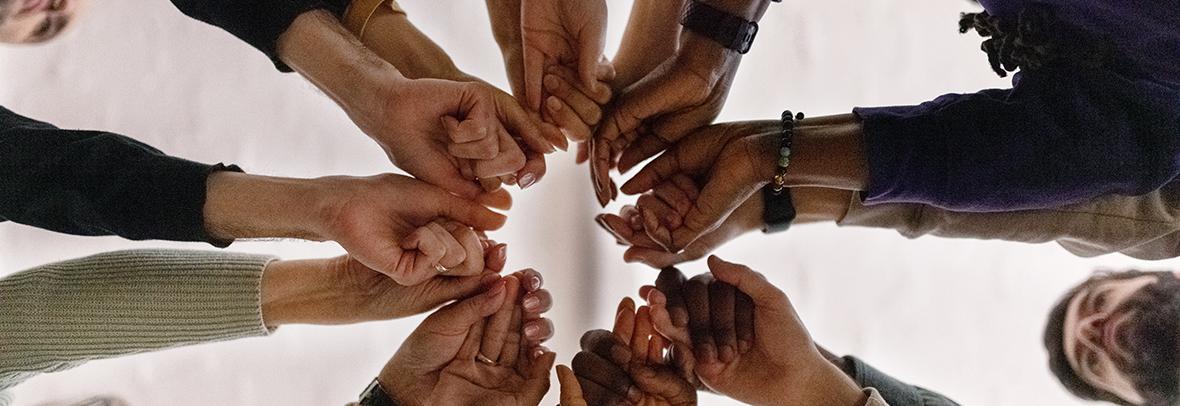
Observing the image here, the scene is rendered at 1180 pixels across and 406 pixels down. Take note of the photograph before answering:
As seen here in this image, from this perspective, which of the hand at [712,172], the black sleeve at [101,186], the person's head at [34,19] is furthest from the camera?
the person's head at [34,19]

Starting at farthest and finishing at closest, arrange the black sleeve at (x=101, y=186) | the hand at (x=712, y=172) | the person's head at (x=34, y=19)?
the person's head at (x=34, y=19)
the hand at (x=712, y=172)
the black sleeve at (x=101, y=186)

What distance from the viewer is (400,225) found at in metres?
0.85

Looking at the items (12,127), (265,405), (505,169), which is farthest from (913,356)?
(12,127)

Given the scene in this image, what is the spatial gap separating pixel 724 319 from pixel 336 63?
21.0 inches

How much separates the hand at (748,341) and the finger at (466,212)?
8.7 inches

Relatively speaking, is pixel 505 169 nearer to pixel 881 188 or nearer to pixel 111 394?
pixel 881 188

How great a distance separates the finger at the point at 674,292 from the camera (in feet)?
3.09

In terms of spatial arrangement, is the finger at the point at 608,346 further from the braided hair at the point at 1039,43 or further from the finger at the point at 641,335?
the braided hair at the point at 1039,43

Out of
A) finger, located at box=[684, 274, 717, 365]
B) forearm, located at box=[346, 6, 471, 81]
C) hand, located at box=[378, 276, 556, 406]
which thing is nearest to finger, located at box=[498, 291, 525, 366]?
hand, located at box=[378, 276, 556, 406]

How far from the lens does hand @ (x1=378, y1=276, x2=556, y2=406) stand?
3.00 feet

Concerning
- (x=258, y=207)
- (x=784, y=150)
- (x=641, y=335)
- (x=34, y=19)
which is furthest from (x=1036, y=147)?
(x=34, y=19)

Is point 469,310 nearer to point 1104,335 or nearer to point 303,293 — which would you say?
point 303,293

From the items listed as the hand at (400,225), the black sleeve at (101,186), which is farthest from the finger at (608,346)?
the black sleeve at (101,186)

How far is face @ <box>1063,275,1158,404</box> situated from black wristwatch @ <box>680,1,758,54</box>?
2.00 feet
